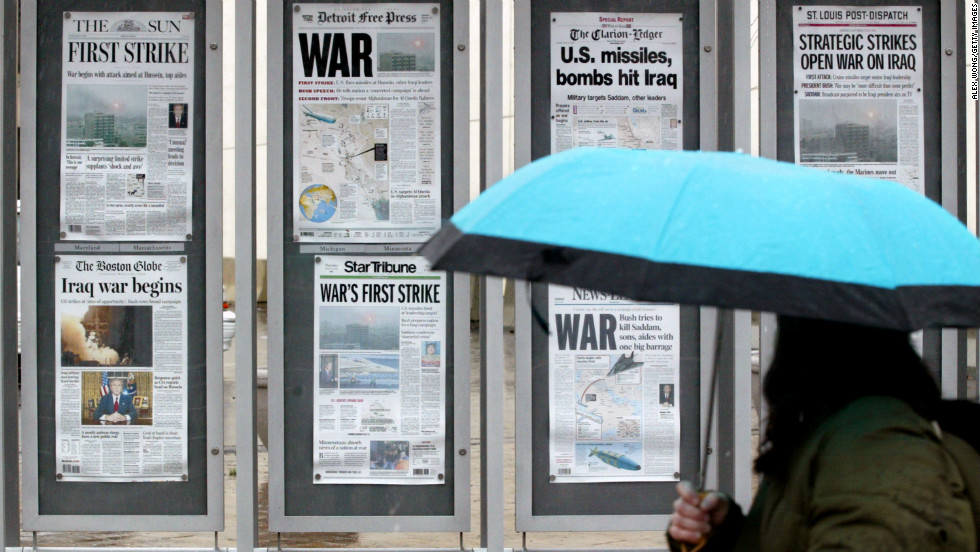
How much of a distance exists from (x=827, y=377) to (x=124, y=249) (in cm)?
358

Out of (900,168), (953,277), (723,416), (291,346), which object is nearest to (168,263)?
(291,346)

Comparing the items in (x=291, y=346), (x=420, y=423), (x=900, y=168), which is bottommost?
(x=420, y=423)

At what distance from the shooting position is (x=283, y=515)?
477 cm

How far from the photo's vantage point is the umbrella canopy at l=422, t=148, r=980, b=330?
66.6 inches

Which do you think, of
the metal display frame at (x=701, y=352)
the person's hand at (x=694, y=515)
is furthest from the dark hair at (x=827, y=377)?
the metal display frame at (x=701, y=352)

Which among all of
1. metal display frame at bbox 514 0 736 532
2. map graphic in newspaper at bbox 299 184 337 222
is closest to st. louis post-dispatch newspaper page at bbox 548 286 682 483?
metal display frame at bbox 514 0 736 532

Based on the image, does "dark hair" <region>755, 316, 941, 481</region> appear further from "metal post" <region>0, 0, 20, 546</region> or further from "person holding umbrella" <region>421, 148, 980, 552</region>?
"metal post" <region>0, 0, 20, 546</region>

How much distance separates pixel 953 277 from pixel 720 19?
10.4ft

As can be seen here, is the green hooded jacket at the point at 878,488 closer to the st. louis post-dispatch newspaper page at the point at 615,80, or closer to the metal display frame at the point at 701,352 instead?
the metal display frame at the point at 701,352

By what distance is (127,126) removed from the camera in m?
4.70

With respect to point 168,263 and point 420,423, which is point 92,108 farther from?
point 420,423

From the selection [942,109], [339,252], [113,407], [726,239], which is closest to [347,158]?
[339,252]

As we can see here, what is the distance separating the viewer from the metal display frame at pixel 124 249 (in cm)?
467

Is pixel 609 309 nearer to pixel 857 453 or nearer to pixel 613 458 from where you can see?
pixel 613 458
